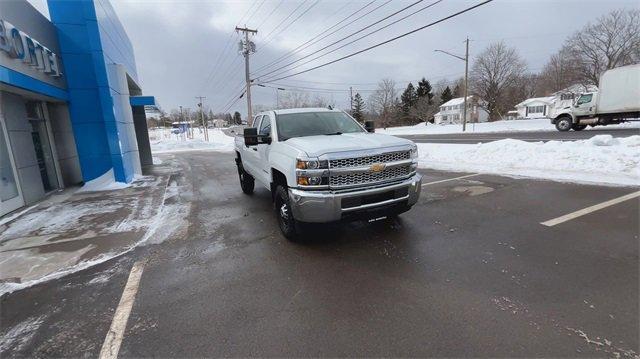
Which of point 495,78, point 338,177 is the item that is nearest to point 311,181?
point 338,177

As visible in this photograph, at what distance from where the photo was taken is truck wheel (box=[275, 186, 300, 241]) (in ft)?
15.0

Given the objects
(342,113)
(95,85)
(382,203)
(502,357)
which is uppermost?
A: (95,85)

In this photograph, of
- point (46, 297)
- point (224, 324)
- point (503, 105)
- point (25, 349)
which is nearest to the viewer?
point (25, 349)

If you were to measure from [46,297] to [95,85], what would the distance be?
9202mm

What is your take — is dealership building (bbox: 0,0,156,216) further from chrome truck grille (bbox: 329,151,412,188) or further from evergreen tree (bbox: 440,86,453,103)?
evergreen tree (bbox: 440,86,453,103)

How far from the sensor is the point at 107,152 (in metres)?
10.8

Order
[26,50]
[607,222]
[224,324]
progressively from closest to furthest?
[224,324] → [607,222] → [26,50]

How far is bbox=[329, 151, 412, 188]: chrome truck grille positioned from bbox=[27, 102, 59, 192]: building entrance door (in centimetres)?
1002

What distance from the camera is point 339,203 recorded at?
4.07m

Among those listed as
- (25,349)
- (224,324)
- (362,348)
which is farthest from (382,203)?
(25,349)

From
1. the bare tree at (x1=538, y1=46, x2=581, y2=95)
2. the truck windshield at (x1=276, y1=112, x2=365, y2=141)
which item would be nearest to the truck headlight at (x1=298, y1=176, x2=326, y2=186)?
the truck windshield at (x1=276, y1=112, x2=365, y2=141)

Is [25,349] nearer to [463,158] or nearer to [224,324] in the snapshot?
[224,324]

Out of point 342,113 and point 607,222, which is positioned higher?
point 342,113

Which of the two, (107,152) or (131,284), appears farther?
(107,152)
